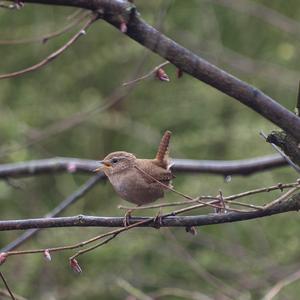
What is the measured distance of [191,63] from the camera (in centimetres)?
200

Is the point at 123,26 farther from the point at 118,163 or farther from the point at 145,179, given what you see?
the point at 118,163

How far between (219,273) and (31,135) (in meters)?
1.74

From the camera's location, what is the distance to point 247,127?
19.6 ft

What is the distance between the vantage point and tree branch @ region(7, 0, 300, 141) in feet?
6.33

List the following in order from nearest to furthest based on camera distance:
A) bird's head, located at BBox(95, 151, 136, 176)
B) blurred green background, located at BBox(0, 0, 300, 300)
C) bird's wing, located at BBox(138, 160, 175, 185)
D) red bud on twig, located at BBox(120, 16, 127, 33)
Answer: red bud on twig, located at BBox(120, 16, 127, 33) < bird's wing, located at BBox(138, 160, 175, 185) < bird's head, located at BBox(95, 151, 136, 176) < blurred green background, located at BBox(0, 0, 300, 300)

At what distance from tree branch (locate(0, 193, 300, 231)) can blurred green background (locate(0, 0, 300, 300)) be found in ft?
9.41

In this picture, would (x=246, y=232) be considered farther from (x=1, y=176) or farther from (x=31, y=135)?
(x=1, y=176)

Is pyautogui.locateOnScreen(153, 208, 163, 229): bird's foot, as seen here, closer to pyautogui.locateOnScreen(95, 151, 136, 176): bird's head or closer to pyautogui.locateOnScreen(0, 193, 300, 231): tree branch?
pyautogui.locateOnScreen(0, 193, 300, 231): tree branch

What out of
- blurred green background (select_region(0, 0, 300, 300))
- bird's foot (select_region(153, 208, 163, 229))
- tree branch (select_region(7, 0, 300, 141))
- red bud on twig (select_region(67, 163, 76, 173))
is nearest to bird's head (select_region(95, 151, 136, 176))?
red bud on twig (select_region(67, 163, 76, 173))

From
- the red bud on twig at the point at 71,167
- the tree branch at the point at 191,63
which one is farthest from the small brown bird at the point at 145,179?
the red bud on twig at the point at 71,167

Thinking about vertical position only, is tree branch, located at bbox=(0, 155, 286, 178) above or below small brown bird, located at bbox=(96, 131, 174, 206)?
below

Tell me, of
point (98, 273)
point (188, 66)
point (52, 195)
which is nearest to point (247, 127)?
point (98, 273)

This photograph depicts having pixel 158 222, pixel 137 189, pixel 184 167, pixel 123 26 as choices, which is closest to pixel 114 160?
pixel 137 189

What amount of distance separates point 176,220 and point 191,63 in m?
0.41
